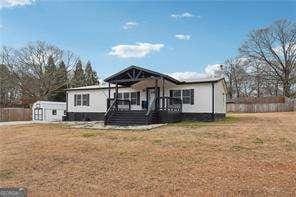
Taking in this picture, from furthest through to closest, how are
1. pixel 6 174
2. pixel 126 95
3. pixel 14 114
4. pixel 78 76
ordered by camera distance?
pixel 78 76 < pixel 14 114 < pixel 126 95 < pixel 6 174

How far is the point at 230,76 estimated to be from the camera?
186 feet

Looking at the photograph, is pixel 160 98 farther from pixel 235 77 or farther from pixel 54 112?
pixel 235 77

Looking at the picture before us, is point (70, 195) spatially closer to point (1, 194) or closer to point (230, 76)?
point (1, 194)

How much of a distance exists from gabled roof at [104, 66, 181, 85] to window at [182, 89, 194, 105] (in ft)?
2.68

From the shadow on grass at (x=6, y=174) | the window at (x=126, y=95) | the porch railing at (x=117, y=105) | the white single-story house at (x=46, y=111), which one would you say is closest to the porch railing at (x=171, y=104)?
the porch railing at (x=117, y=105)

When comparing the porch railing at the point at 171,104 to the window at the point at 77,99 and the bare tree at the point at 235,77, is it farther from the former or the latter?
the bare tree at the point at 235,77

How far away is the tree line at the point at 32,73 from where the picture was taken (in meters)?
49.8

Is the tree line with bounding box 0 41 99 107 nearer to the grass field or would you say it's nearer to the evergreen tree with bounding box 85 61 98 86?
the evergreen tree with bounding box 85 61 98 86

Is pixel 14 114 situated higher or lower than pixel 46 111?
lower

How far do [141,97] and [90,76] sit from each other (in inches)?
1424

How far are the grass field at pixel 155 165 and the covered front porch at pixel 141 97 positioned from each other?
684cm

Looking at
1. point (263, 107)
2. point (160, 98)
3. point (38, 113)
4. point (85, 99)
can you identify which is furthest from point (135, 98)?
point (263, 107)

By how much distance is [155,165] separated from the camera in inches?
416

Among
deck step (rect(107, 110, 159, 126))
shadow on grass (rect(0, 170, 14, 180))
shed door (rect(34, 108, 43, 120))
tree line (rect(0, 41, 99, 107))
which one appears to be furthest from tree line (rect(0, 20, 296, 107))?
shadow on grass (rect(0, 170, 14, 180))
